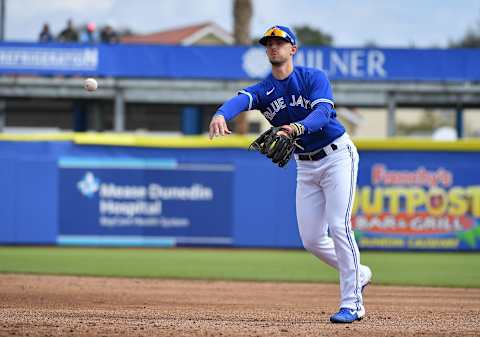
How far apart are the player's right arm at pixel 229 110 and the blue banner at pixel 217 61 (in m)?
14.5

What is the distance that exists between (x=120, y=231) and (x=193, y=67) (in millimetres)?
6329

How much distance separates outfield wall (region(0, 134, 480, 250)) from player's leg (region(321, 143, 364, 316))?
365 inches

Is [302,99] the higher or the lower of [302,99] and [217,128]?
the higher

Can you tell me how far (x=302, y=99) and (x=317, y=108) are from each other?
213 mm

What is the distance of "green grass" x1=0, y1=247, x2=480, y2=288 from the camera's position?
1159 centimetres

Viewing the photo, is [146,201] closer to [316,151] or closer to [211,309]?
[211,309]

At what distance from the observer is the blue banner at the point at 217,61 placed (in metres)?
20.8

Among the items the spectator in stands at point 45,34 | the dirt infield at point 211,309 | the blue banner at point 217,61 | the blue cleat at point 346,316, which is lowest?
the dirt infield at point 211,309

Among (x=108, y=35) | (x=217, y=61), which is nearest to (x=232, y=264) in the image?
(x=217, y=61)

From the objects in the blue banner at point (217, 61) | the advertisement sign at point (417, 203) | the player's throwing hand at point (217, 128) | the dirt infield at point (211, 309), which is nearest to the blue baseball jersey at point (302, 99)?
the player's throwing hand at point (217, 128)

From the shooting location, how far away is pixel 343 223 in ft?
20.9

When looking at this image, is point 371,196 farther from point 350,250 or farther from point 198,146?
point 350,250

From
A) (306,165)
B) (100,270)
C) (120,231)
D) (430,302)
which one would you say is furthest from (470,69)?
(306,165)

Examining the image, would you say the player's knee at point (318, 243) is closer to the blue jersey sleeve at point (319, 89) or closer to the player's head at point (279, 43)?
the blue jersey sleeve at point (319, 89)
